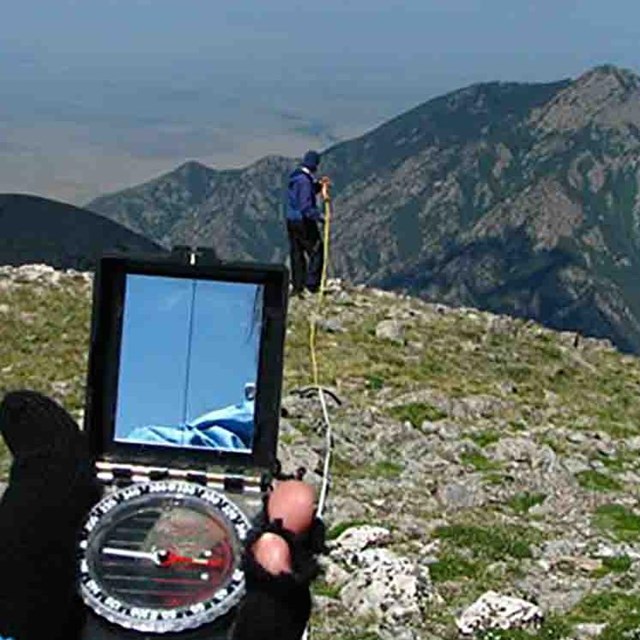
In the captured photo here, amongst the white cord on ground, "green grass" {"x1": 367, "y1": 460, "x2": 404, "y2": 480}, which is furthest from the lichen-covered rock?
the white cord on ground

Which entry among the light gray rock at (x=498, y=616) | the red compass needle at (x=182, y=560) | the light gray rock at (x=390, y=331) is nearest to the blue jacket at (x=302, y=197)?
the light gray rock at (x=390, y=331)

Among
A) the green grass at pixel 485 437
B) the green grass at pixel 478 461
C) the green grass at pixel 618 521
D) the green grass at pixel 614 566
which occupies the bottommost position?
the green grass at pixel 485 437

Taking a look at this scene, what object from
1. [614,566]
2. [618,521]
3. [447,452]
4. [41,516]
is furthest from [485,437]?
[41,516]

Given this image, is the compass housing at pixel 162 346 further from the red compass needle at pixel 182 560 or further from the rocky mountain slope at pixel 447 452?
the rocky mountain slope at pixel 447 452

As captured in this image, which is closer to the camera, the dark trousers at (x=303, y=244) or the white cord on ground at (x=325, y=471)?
the white cord on ground at (x=325, y=471)

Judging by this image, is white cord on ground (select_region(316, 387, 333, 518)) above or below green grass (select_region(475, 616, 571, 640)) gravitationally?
above

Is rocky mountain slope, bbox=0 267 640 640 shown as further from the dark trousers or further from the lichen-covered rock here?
the dark trousers
